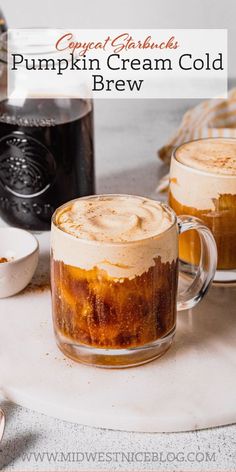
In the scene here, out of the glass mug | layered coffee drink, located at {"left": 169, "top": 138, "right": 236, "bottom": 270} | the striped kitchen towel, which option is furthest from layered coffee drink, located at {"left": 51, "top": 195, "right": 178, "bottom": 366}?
the striped kitchen towel

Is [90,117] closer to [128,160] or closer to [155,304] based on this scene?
[128,160]

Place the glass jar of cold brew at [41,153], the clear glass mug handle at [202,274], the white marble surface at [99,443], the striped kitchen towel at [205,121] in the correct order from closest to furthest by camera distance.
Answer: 1. the white marble surface at [99,443]
2. the clear glass mug handle at [202,274]
3. the glass jar of cold brew at [41,153]
4. the striped kitchen towel at [205,121]

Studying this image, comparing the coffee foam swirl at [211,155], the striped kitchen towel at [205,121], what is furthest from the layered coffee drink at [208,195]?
the striped kitchen towel at [205,121]

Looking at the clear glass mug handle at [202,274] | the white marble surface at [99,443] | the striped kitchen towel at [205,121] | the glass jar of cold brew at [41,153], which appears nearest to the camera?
the white marble surface at [99,443]

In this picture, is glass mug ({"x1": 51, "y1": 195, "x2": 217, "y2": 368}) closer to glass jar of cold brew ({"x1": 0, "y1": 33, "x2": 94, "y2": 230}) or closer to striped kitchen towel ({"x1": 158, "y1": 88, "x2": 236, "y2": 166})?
glass jar of cold brew ({"x1": 0, "y1": 33, "x2": 94, "y2": 230})

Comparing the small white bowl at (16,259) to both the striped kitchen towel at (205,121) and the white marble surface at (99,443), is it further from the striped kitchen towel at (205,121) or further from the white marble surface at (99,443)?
the striped kitchen towel at (205,121)

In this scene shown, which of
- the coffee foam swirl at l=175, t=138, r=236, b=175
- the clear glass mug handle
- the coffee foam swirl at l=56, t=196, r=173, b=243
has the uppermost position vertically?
the coffee foam swirl at l=56, t=196, r=173, b=243
